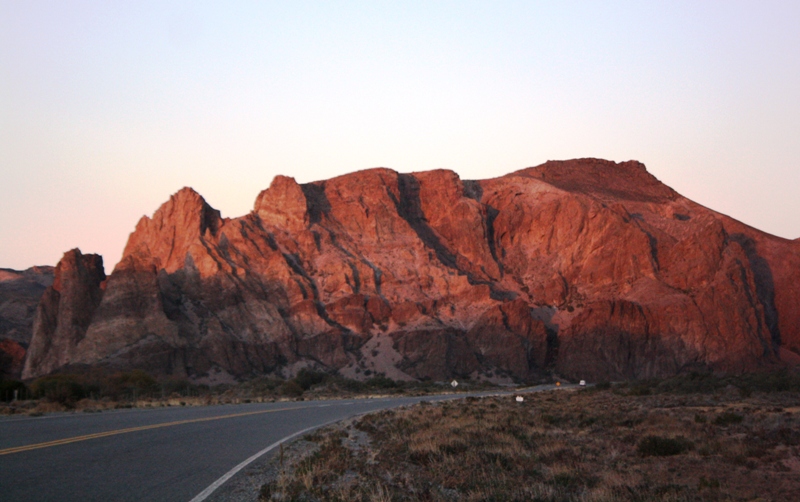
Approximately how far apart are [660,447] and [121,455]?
11.6 m

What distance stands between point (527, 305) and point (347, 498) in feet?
294

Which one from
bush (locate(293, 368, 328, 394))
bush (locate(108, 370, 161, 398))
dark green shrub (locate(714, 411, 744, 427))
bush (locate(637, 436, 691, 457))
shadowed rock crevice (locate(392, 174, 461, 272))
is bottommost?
dark green shrub (locate(714, 411, 744, 427))

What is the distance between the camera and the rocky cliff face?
88625 millimetres

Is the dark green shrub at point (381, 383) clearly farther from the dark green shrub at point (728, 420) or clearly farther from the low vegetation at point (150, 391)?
the dark green shrub at point (728, 420)

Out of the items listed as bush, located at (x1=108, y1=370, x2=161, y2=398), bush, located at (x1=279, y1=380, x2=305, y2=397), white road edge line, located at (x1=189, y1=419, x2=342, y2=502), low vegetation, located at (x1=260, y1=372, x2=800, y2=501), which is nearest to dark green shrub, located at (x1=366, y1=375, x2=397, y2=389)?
bush, located at (x1=279, y1=380, x2=305, y2=397)

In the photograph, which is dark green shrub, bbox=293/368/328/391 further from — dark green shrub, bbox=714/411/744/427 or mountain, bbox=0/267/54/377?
dark green shrub, bbox=714/411/744/427

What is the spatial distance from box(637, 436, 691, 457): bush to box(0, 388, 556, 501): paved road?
27.9 feet

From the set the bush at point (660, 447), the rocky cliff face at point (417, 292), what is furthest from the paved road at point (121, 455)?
the rocky cliff face at point (417, 292)

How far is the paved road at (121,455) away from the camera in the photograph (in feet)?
33.8

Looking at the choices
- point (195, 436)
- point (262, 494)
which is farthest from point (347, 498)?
point (195, 436)

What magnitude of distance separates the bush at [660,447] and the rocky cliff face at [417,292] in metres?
71.1

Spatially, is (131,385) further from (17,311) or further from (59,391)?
(17,311)

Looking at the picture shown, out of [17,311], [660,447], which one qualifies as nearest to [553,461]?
[660,447]

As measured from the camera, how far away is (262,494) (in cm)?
1033
